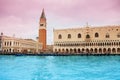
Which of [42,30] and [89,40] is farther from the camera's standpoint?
[42,30]

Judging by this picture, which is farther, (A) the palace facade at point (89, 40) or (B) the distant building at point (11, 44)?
(B) the distant building at point (11, 44)

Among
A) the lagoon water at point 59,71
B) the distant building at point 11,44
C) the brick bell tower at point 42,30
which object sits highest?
the brick bell tower at point 42,30

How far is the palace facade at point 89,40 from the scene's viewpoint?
168ft

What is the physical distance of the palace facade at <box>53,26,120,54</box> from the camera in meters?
51.3

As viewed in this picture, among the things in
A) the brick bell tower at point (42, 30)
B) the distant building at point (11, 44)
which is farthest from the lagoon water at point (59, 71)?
the brick bell tower at point (42, 30)

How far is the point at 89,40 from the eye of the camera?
5381 centimetres

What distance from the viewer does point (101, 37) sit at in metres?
52.8

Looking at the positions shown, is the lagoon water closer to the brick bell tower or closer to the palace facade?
the palace facade

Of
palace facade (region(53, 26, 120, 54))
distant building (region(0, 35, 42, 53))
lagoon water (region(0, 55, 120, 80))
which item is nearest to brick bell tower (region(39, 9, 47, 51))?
distant building (region(0, 35, 42, 53))

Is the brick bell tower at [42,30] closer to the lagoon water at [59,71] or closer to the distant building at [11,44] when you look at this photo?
the distant building at [11,44]

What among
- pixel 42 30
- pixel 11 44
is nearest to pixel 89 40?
pixel 42 30

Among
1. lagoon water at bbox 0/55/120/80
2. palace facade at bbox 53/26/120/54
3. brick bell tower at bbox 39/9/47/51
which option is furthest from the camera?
brick bell tower at bbox 39/9/47/51

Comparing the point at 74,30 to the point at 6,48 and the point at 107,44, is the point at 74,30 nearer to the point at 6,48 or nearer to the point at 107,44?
the point at 107,44

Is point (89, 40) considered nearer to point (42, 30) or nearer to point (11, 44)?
point (42, 30)
